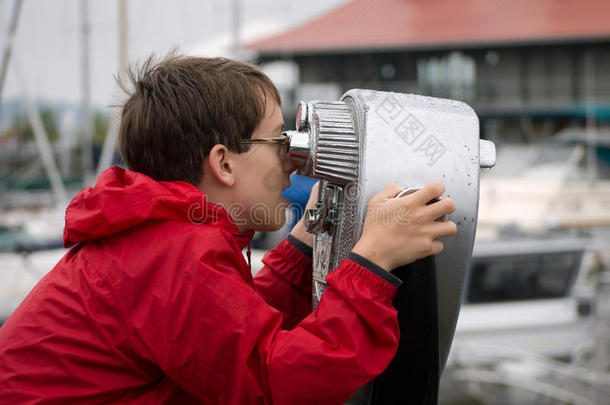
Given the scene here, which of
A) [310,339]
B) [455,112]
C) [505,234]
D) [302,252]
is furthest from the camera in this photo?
[505,234]

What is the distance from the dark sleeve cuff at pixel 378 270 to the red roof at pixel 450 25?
→ 16301 millimetres

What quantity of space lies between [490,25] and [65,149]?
11884mm

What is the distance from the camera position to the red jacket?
2.23ft

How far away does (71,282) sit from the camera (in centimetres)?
78

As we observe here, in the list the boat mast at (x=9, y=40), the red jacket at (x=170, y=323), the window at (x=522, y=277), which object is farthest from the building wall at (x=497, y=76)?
the red jacket at (x=170, y=323)

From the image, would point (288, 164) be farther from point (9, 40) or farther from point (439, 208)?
point (9, 40)

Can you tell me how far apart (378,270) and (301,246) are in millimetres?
337

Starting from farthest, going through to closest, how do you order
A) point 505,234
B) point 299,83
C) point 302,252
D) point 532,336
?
1. point 299,83
2. point 505,234
3. point 532,336
4. point 302,252

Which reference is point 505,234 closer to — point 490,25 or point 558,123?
point 490,25

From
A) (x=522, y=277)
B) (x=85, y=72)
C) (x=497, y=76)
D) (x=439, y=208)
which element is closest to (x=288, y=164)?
(x=439, y=208)

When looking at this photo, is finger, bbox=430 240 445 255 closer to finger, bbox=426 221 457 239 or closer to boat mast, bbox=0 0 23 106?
finger, bbox=426 221 457 239

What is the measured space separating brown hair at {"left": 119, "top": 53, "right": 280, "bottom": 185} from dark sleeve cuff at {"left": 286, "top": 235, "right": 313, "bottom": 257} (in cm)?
24

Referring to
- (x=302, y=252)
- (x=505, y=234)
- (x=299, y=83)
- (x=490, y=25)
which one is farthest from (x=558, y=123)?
(x=302, y=252)

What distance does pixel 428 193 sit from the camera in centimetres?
71
